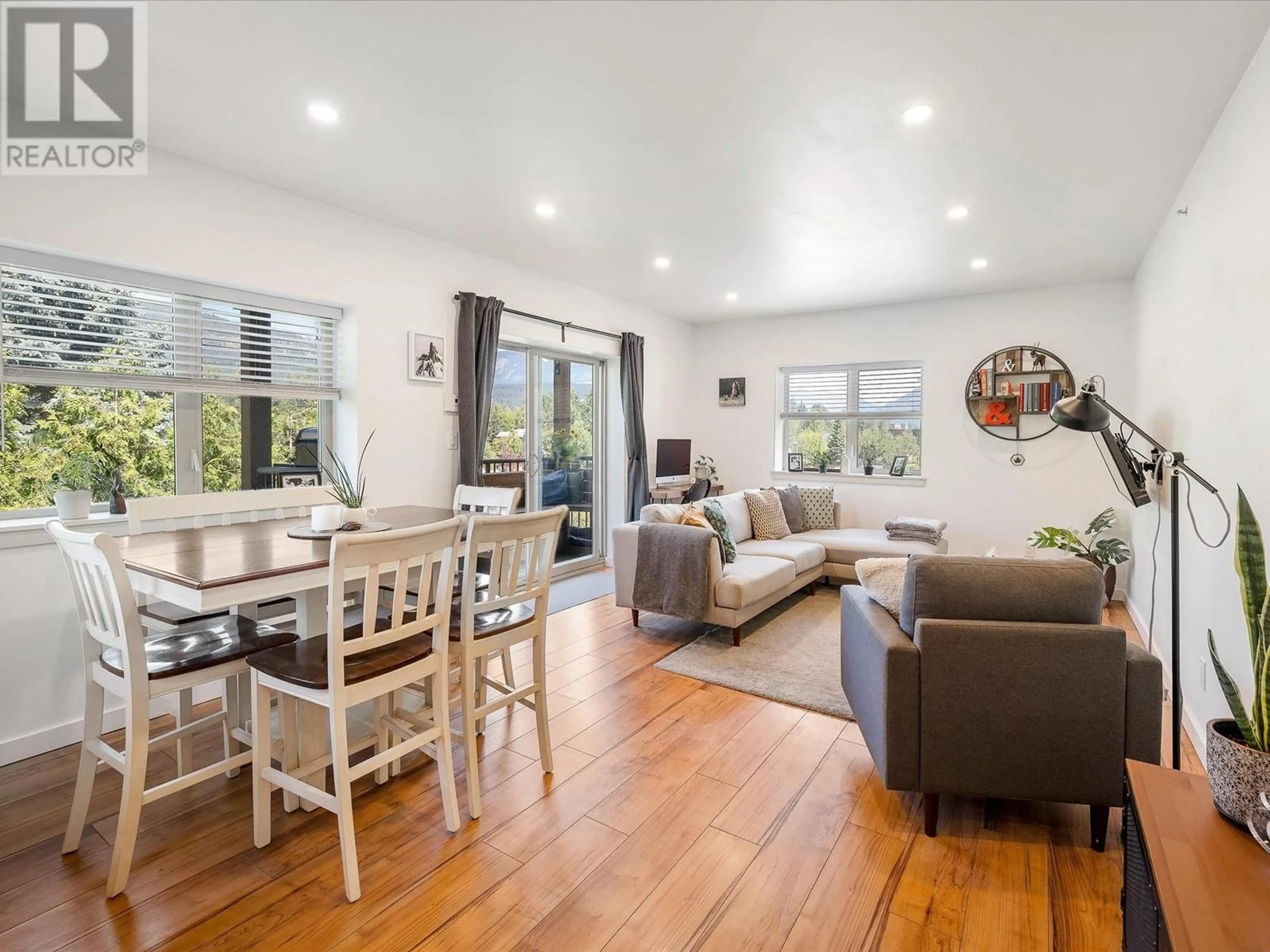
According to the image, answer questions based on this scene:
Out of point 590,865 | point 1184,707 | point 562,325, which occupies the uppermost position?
point 562,325

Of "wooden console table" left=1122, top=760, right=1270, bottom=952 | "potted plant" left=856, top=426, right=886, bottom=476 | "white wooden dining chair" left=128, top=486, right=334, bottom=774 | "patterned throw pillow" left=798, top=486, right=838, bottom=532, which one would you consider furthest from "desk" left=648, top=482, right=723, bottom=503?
"wooden console table" left=1122, top=760, right=1270, bottom=952

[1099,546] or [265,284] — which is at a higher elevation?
[265,284]

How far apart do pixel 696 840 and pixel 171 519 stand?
2.46 meters

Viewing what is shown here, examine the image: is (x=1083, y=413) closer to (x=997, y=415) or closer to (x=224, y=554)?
(x=224, y=554)

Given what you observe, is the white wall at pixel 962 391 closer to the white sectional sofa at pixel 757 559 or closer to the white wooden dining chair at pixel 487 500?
the white sectional sofa at pixel 757 559

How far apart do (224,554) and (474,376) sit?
239cm

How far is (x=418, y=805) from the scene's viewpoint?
7.14ft

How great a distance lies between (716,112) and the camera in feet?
8.20

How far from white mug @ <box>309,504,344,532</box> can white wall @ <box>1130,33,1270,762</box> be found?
323cm

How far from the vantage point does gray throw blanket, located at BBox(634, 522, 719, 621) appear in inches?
152

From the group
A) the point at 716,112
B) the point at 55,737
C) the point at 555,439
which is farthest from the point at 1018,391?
the point at 55,737

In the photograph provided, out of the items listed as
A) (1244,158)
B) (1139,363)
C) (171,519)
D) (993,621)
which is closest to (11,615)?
(171,519)

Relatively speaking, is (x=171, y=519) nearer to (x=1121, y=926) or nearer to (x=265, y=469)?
(x=265, y=469)

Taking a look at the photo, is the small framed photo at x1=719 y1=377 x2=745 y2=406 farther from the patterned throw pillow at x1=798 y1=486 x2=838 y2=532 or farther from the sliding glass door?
the sliding glass door
